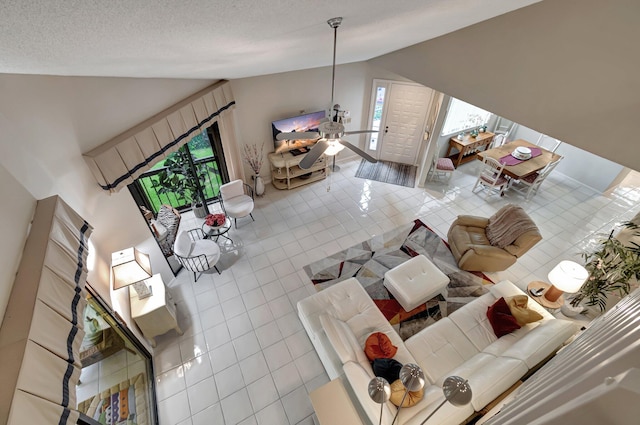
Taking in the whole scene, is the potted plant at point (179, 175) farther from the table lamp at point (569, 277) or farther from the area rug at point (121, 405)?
the table lamp at point (569, 277)

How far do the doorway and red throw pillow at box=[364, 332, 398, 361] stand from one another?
4.79 metres

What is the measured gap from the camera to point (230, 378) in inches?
133

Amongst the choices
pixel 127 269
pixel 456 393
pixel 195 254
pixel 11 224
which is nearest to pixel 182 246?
pixel 195 254

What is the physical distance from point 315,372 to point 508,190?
18.6ft

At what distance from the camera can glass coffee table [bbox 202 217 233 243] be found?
4877 millimetres

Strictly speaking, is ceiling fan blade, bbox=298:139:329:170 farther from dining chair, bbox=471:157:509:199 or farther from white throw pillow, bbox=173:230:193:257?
dining chair, bbox=471:157:509:199

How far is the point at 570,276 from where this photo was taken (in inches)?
137

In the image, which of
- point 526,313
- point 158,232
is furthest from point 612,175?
point 158,232

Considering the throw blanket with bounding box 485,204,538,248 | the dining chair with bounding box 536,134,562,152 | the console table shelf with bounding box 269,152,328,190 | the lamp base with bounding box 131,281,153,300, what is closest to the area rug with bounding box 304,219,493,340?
the throw blanket with bounding box 485,204,538,248

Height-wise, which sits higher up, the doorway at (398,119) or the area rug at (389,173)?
the doorway at (398,119)

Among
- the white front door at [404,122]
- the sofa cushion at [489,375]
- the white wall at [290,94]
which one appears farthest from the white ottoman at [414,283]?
the white wall at [290,94]

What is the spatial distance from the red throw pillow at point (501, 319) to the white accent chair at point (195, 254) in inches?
151

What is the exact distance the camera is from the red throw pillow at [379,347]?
2955 mm

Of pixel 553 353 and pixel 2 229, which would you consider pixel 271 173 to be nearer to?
pixel 2 229
